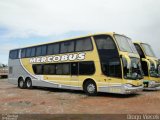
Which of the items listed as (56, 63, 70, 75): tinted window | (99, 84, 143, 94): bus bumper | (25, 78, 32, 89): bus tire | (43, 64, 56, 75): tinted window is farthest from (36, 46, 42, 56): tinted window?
(99, 84, 143, 94): bus bumper

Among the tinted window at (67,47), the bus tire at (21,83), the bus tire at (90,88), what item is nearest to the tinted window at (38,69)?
the bus tire at (21,83)

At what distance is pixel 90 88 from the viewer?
1684 centimetres

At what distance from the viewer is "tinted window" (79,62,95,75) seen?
16.7 meters

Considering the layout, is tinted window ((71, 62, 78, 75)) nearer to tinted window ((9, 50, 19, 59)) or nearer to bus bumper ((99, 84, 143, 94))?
bus bumper ((99, 84, 143, 94))

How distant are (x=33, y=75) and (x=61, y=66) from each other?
4.06m

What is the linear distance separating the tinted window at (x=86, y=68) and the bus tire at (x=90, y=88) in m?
0.59

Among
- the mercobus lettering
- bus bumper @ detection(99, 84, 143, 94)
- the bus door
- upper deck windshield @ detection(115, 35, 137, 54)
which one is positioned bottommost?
bus bumper @ detection(99, 84, 143, 94)

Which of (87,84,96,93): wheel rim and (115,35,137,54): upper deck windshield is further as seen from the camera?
(87,84,96,93): wheel rim

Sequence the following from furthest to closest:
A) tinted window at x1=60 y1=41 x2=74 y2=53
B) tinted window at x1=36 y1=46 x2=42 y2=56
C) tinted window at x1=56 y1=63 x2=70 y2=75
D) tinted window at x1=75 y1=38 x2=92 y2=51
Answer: tinted window at x1=36 y1=46 x2=42 y2=56
tinted window at x1=56 y1=63 x2=70 y2=75
tinted window at x1=60 y1=41 x2=74 y2=53
tinted window at x1=75 y1=38 x2=92 y2=51

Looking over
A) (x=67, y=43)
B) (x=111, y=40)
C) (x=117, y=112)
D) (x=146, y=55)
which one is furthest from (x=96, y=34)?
(x=117, y=112)

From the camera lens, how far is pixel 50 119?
955 centimetres

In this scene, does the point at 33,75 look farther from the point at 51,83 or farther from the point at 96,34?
the point at 96,34

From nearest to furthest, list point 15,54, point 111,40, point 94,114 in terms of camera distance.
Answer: point 94,114 < point 111,40 < point 15,54

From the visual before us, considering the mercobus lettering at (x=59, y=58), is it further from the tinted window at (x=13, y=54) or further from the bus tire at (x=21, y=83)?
the tinted window at (x=13, y=54)
